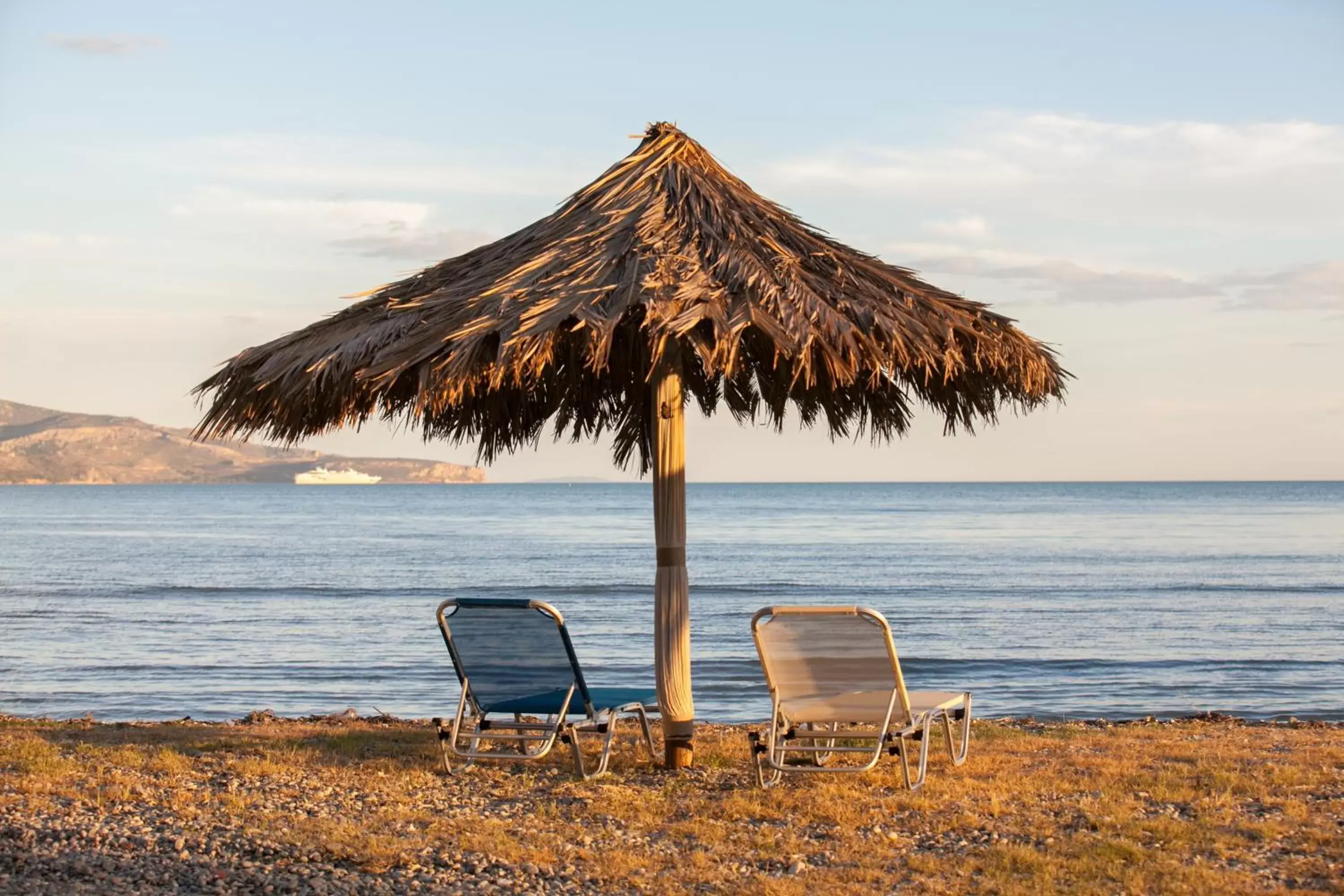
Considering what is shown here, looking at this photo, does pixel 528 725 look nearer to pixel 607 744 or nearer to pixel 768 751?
pixel 607 744

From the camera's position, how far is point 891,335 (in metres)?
5.18

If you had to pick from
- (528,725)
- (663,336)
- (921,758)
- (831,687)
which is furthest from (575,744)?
(663,336)

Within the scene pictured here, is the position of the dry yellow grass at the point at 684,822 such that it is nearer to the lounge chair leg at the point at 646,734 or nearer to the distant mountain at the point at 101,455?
the lounge chair leg at the point at 646,734

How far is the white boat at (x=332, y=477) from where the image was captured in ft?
513

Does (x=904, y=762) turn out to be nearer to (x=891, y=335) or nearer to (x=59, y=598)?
(x=891, y=335)

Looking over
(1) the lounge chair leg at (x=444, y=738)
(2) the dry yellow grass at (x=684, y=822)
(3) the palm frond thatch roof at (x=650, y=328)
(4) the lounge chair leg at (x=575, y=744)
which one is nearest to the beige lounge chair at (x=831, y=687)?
(2) the dry yellow grass at (x=684, y=822)

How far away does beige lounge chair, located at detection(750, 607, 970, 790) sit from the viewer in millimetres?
5230

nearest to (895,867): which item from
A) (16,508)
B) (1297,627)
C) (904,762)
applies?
(904,762)

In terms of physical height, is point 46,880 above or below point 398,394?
below

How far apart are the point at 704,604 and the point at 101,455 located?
134342 mm

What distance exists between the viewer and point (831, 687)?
5.40 meters

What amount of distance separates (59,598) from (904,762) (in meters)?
21.2

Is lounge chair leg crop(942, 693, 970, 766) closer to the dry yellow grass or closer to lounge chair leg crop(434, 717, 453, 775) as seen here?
the dry yellow grass

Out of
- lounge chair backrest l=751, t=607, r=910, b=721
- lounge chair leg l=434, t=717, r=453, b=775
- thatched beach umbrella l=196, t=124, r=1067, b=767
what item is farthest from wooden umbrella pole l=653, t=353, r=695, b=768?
lounge chair leg l=434, t=717, r=453, b=775
